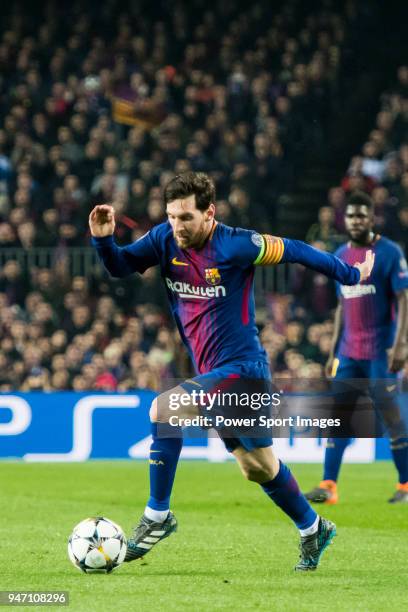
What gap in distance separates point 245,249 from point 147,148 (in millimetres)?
12065

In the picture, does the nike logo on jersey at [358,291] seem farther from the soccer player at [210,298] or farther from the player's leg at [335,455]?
the soccer player at [210,298]

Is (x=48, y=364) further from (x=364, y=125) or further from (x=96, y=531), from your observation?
(x=96, y=531)

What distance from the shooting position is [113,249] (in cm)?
650

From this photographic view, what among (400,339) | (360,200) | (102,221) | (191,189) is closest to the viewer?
(191,189)

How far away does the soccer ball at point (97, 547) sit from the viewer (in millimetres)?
6359

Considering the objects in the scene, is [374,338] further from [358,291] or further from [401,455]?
[401,455]

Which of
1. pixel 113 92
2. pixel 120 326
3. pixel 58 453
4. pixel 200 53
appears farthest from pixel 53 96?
pixel 58 453

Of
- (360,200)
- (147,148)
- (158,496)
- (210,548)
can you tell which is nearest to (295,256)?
(158,496)

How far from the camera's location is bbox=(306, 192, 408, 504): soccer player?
33.2 feet

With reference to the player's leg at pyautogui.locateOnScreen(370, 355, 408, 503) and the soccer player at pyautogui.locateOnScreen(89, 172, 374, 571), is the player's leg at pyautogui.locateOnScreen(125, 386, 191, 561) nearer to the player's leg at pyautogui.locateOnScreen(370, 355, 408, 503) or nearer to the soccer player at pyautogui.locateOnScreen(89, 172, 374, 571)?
the soccer player at pyautogui.locateOnScreen(89, 172, 374, 571)

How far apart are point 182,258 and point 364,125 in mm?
14541

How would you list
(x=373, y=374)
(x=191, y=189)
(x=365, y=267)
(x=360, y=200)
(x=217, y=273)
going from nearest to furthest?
(x=191, y=189), (x=217, y=273), (x=365, y=267), (x=360, y=200), (x=373, y=374)

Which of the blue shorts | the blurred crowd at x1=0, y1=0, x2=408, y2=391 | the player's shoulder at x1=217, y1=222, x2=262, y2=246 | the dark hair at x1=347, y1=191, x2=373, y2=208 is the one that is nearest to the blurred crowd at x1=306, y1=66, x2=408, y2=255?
the blurred crowd at x1=0, y1=0, x2=408, y2=391

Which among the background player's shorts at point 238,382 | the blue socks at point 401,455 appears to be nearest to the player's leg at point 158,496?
the background player's shorts at point 238,382
